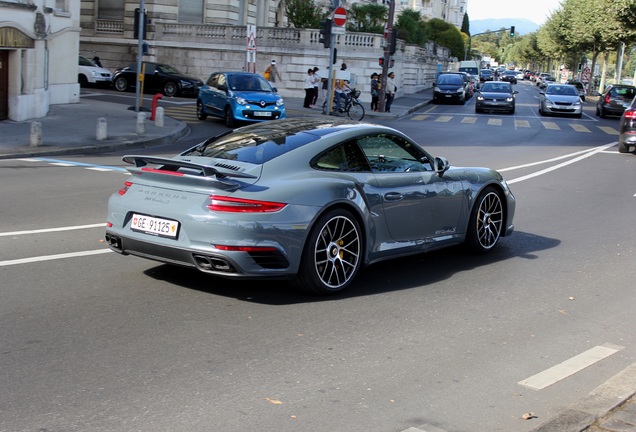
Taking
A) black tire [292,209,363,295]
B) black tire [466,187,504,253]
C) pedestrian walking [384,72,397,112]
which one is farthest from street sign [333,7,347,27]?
black tire [292,209,363,295]

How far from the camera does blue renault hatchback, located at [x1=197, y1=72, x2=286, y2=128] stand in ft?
88.3

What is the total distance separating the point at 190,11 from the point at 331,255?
147 feet

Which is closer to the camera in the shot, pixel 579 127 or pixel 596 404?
pixel 596 404

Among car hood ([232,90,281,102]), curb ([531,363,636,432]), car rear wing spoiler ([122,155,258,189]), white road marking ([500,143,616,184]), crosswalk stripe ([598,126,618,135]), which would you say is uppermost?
car rear wing spoiler ([122,155,258,189])

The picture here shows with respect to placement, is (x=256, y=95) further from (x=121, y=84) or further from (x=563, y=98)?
(x=563, y=98)

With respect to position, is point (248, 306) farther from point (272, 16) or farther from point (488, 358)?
point (272, 16)

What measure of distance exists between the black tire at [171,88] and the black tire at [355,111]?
910 cm

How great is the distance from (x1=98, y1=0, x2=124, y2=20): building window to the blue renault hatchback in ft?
73.4

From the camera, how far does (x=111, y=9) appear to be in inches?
1927

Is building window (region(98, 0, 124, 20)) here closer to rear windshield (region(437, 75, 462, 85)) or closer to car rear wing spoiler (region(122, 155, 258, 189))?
rear windshield (region(437, 75, 462, 85))

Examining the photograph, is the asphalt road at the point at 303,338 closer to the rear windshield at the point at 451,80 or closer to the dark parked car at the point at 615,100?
the dark parked car at the point at 615,100

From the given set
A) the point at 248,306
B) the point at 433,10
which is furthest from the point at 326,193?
the point at 433,10

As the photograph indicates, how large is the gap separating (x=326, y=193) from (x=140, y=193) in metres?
1.53

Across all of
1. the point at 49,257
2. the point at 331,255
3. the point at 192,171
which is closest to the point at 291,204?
the point at 331,255
